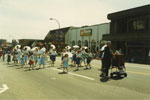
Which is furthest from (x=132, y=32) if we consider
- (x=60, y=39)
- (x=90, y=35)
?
(x=60, y=39)

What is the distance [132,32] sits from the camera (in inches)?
1195

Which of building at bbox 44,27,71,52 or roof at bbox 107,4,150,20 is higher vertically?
roof at bbox 107,4,150,20

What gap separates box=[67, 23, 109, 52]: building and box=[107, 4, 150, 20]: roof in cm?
370

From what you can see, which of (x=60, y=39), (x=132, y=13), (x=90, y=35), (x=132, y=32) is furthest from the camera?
(x=60, y=39)

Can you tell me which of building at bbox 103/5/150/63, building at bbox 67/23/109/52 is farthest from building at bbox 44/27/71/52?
building at bbox 103/5/150/63

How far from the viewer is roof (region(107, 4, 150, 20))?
28.9 metres

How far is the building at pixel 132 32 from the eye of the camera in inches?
1136

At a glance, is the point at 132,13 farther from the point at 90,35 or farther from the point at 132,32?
the point at 90,35

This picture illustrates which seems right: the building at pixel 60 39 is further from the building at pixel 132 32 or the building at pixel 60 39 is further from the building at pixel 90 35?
the building at pixel 132 32

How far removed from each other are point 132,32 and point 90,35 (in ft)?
50.8

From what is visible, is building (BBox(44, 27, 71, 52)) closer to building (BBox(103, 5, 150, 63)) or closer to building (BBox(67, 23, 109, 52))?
building (BBox(67, 23, 109, 52))

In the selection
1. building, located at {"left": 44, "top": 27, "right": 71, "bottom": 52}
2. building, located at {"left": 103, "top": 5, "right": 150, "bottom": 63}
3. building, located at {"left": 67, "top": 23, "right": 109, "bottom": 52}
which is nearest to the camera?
building, located at {"left": 103, "top": 5, "right": 150, "bottom": 63}

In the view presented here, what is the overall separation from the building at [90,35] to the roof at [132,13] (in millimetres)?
3695

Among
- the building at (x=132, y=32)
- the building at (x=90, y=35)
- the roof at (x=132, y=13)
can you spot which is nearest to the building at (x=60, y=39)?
the building at (x=90, y=35)
